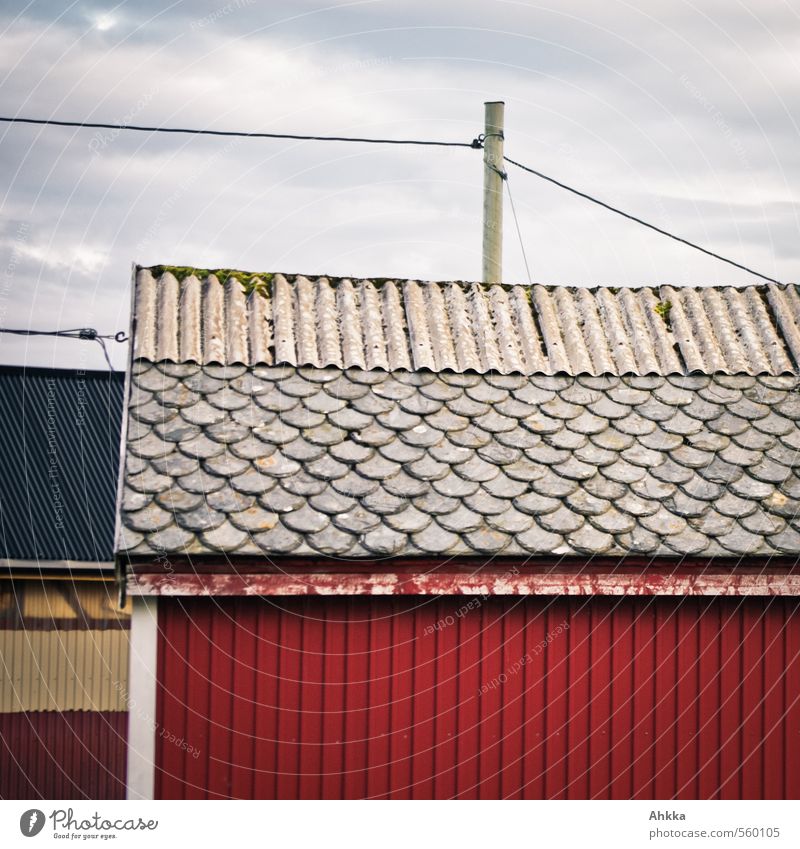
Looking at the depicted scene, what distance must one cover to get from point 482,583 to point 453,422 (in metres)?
1.18

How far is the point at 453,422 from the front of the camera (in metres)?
6.98

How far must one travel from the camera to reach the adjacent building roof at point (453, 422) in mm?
6293

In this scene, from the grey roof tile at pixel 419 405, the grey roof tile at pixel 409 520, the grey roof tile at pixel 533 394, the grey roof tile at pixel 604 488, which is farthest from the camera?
the grey roof tile at pixel 533 394

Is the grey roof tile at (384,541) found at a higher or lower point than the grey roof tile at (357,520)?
lower

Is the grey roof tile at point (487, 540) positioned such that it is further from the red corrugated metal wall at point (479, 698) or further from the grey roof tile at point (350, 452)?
the grey roof tile at point (350, 452)

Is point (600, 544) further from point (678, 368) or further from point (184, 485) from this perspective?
point (184, 485)

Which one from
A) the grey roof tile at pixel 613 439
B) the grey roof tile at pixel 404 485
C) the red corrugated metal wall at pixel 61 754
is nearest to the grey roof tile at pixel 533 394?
the grey roof tile at pixel 613 439

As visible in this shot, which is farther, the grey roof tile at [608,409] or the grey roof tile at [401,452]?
the grey roof tile at [608,409]

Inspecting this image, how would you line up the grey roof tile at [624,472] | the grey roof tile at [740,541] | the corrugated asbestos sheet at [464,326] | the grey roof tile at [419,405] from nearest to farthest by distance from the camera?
the grey roof tile at [740,541]
the grey roof tile at [624,472]
the grey roof tile at [419,405]
the corrugated asbestos sheet at [464,326]

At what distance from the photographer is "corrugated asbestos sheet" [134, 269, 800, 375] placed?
7.45 meters

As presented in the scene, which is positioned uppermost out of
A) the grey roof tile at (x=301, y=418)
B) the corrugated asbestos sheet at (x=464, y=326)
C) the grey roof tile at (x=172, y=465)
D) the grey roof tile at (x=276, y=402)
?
the corrugated asbestos sheet at (x=464, y=326)

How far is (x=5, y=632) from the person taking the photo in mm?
16312

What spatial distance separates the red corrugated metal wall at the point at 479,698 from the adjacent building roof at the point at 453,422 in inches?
20.9

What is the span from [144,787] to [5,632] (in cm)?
1108
